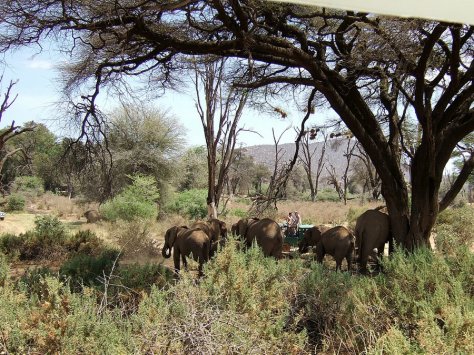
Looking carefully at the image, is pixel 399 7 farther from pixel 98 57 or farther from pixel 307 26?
pixel 307 26

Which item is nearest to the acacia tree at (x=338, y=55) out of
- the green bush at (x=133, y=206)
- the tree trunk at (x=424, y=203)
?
the tree trunk at (x=424, y=203)

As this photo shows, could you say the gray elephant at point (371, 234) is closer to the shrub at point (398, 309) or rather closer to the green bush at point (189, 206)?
the shrub at point (398, 309)

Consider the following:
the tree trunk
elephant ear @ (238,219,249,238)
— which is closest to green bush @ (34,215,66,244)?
elephant ear @ (238,219,249,238)

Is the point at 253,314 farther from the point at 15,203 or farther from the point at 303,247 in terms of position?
the point at 15,203

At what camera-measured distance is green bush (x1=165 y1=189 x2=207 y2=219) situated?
29.9 meters

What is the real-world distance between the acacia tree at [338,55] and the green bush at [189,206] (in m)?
16.8

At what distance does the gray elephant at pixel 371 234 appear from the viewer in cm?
1223

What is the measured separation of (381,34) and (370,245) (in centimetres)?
483

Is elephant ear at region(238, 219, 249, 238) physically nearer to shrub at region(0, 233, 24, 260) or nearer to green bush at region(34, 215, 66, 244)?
green bush at region(34, 215, 66, 244)

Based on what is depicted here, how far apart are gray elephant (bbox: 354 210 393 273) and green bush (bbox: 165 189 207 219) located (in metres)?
17.4

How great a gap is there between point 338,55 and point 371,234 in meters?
4.31

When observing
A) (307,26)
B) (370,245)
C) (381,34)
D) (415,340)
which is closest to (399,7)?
(415,340)

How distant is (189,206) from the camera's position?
30.5 m

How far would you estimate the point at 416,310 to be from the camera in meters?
5.14
